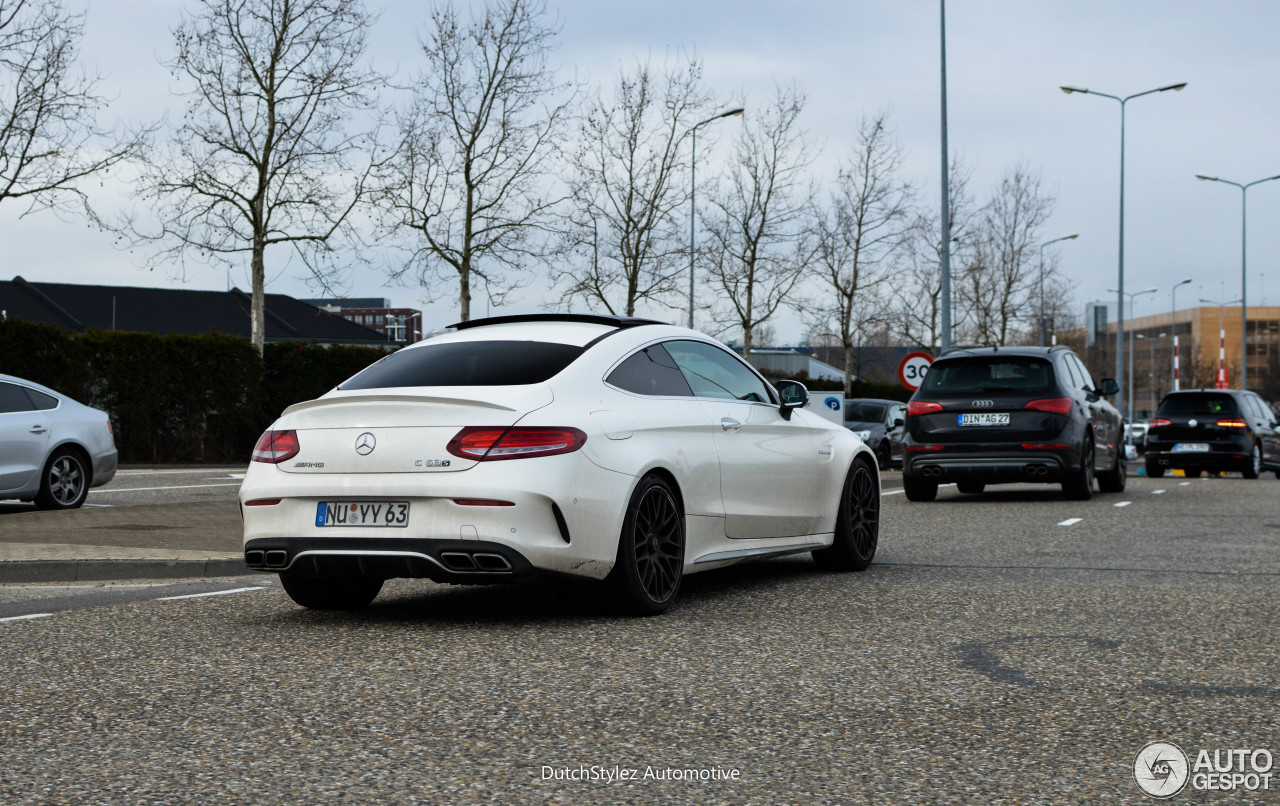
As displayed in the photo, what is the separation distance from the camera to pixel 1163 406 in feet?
84.5

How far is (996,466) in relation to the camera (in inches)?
617

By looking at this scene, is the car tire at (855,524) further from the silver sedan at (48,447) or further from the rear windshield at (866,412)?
the rear windshield at (866,412)

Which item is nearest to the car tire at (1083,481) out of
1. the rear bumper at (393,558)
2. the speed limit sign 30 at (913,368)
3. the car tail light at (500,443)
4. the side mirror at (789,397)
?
the speed limit sign 30 at (913,368)

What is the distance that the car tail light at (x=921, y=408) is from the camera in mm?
16047

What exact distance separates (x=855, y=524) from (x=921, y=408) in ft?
24.4

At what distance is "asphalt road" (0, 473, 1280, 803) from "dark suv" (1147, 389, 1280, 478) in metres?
17.7

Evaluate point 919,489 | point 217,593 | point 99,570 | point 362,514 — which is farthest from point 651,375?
point 919,489

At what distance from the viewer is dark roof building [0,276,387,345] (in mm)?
69000

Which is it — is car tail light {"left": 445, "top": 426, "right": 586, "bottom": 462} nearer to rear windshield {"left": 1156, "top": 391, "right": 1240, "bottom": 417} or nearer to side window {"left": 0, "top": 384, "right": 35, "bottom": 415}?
side window {"left": 0, "top": 384, "right": 35, "bottom": 415}

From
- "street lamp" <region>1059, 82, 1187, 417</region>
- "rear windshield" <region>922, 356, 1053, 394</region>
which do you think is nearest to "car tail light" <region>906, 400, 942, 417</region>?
"rear windshield" <region>922, 356, 1053, 394</region>

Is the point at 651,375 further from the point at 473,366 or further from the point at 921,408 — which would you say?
the point at 921,408

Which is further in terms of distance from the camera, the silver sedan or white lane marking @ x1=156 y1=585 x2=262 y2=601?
the silver sedan

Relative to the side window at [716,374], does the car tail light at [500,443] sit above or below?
below

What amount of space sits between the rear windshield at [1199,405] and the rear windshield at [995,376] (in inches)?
420
